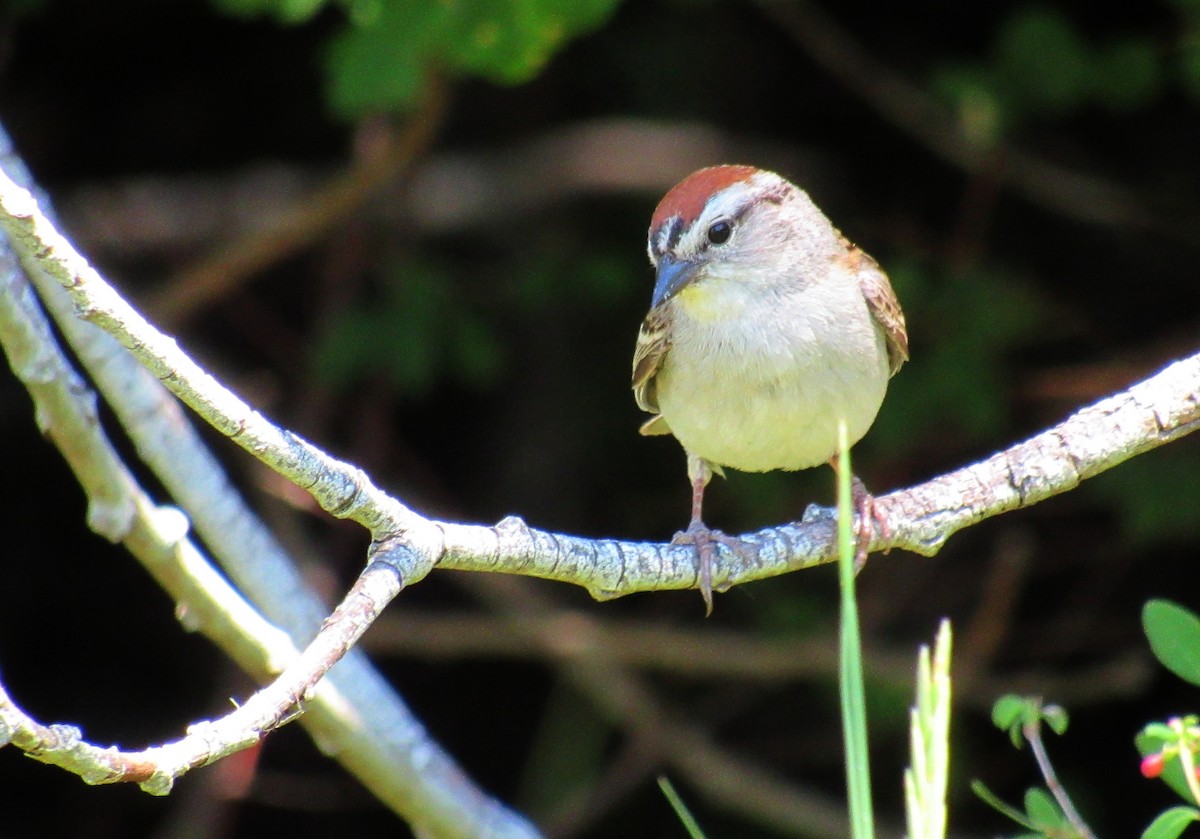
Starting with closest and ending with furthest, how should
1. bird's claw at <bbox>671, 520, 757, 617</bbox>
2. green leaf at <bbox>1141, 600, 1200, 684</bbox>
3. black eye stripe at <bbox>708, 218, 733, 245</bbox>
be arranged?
1. green leaf at <bbox>1141, 600, 1200, 684</bbox>
2. bird's claw at <bbox>671, 520, 757, 617</bbox>
3. black eye stripe at <bbox>708, 218, 733, 245</bbox>

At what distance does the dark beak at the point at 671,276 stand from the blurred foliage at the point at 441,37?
0.77m

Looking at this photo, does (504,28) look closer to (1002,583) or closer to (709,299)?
(709,299)

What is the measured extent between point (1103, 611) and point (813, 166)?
87.5 inches

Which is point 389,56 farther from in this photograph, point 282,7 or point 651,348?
point 651,348

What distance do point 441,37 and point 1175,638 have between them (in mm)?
2712

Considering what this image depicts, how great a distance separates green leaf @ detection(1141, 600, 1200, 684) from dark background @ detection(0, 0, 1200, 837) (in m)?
3.03

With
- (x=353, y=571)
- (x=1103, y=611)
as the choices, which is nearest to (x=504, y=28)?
(x=353, y=571)

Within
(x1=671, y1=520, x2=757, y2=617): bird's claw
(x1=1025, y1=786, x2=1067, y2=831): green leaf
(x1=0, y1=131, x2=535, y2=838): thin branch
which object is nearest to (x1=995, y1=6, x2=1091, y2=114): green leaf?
(x1=671, y1=520, x2=757, y2=617): bird's claw

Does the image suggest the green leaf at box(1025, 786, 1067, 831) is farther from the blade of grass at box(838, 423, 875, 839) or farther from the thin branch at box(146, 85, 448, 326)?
the thin branch at box(146, 85, 448, 326)

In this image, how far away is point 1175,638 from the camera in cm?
224

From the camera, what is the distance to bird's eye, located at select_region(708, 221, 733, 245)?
3793 mm

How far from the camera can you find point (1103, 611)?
5.85 metres

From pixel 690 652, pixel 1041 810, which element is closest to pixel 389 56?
pixel 690 652

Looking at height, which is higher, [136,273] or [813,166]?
[813,166]
